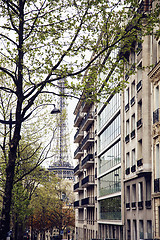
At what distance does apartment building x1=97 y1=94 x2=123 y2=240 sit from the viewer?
4206 cm

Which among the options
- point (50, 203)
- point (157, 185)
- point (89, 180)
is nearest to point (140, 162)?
point (157, 185)

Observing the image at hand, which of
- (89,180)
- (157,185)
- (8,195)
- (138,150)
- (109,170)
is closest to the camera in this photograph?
(8,195)

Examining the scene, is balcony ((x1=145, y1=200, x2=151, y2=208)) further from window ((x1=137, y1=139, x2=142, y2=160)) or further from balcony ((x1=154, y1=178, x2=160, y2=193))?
window ((x1=137, y1=139, x2=142, y2=160))

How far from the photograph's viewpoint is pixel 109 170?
1864 inches

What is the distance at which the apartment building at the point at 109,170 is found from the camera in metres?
42.1

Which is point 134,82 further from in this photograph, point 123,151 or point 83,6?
point 83,6

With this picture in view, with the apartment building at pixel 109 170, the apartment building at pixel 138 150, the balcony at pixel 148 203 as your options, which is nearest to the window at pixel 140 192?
the apartment building at pixel 138 150

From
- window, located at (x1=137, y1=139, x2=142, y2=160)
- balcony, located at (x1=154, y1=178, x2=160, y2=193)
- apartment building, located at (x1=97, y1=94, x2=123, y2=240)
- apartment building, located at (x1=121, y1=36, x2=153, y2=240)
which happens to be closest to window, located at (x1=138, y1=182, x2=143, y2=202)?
apartment building, located at (x1=121, y1=36, x2=153, y2=240)

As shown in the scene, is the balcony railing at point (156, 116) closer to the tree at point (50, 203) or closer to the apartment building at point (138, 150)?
the apartment building at point (138, 150)

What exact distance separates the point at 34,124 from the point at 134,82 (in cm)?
1136

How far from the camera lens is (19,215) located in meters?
37.3

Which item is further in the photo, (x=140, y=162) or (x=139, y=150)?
(x=139, y=150)

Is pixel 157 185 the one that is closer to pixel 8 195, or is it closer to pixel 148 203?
pixel 148 203

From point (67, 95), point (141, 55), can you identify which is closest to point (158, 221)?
point (141, 55)
